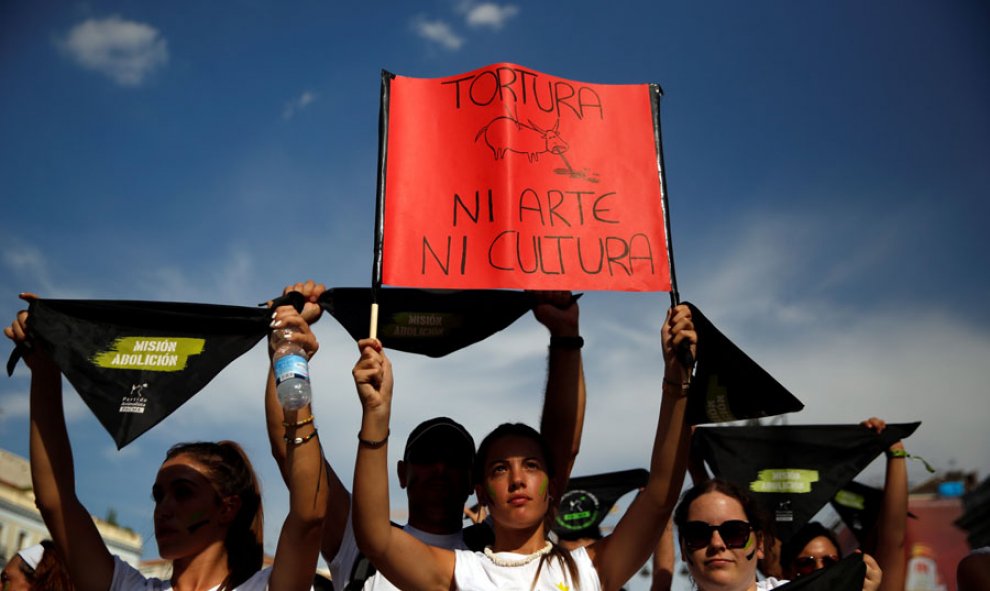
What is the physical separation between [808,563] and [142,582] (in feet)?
11.4

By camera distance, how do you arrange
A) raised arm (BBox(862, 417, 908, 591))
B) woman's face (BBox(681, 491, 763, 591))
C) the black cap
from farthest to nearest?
raised arm (BBox(862, 417, 908, 591)) → the black cap → woman's face (BBox(681, 491, 763, 591))

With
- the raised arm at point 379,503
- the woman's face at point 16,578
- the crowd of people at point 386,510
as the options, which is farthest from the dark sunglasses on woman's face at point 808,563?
the woman's face at point 16,578

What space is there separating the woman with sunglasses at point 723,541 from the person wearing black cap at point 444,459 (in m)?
0.69

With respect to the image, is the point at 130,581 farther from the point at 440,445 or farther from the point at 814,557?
the point at 814,557

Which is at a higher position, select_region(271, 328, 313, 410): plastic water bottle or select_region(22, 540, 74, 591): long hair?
→ select_region(271, 328, 313, 410): plastic water bottle

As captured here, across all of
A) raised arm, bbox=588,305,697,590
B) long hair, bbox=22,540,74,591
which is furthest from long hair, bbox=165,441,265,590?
raised arm, bbox=588,305,697,590

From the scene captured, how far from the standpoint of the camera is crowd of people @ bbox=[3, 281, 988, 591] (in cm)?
285

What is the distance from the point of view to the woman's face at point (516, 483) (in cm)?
313

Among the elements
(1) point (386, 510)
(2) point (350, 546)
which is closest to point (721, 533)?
(1) point (386, 510)

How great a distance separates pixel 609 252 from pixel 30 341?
261 cm

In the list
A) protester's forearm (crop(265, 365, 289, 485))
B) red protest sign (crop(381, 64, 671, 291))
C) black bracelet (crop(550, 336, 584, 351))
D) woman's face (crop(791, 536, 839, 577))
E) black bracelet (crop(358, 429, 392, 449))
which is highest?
red protest sign (crop(381, 64, 671, 291))

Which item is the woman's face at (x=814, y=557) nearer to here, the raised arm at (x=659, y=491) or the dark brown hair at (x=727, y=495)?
the dark brown hair at (x=727, y=495)

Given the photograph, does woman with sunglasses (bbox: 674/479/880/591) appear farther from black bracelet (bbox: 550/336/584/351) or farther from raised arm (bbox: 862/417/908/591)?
raised arm (bbox: 862/417/908/591)

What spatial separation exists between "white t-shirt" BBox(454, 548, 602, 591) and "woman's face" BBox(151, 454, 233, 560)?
0.99 metres
